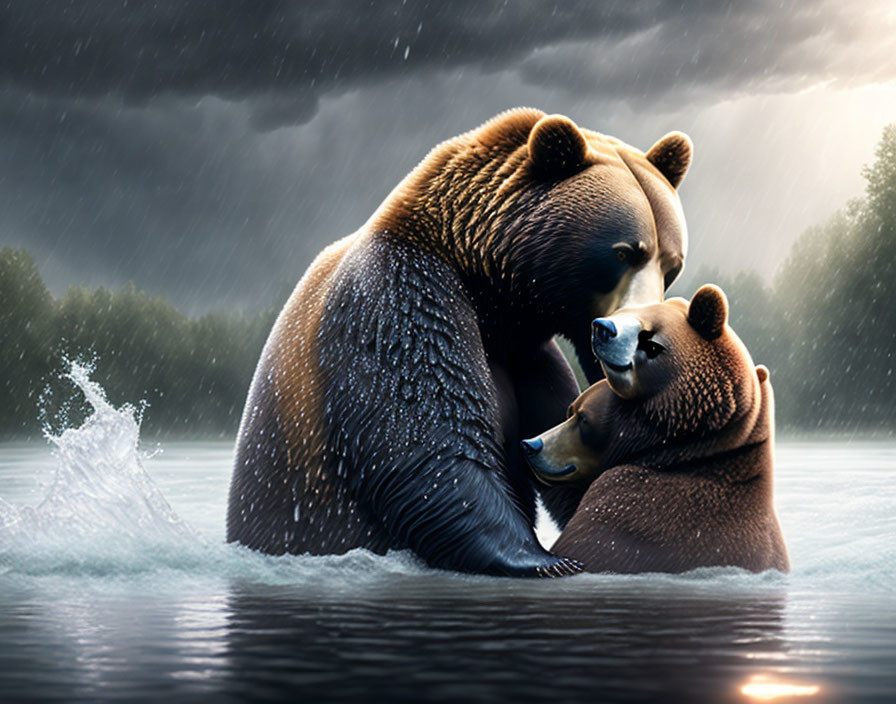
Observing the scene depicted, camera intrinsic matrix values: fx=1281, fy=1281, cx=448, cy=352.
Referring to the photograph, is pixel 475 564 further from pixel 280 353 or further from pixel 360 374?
pixel 280 353

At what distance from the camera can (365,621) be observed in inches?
181

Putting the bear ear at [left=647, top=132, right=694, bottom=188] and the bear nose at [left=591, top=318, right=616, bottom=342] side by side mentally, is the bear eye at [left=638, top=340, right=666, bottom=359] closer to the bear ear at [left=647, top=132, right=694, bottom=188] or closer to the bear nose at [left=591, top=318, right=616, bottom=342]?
the bear nose at [left=591, top=318, right=616, bottom=342]

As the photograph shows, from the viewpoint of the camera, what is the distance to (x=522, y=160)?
7.03 meters

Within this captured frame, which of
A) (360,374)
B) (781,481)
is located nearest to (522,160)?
(360,374)

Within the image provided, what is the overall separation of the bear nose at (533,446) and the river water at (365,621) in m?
0.79

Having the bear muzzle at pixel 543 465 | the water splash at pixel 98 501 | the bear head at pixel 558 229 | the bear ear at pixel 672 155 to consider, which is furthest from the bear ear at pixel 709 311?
the water splash at pixel 98 501

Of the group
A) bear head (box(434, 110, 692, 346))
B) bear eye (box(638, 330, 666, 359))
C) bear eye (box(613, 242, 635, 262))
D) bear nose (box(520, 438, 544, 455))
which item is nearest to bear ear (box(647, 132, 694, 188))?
bear head (box(434, 110, 692, 346))

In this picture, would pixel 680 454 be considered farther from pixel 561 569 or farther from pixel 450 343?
pixel 450 343

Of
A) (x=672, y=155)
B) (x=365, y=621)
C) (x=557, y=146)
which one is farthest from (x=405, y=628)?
(x=672, y=155)

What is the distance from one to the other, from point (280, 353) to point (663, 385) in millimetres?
2093

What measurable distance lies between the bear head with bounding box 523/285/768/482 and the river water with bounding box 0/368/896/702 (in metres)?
0.68

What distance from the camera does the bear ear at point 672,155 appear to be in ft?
25.1

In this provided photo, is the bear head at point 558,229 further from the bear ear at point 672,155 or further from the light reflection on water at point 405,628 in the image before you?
the light reflection on water at point 405,628

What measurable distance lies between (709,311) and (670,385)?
420 mm
